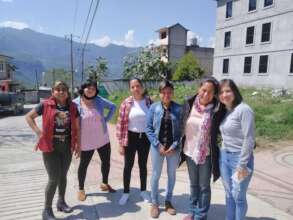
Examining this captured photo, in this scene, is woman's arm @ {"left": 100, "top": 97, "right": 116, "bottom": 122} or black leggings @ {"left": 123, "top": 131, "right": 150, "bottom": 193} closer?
black leggings @ {"left": 123, "top": 131, "right": 150, "bottom": 193}

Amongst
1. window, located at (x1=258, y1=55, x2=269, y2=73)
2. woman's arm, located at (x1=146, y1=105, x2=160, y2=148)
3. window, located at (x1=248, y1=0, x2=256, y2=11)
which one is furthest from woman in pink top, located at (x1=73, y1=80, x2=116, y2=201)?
window, located at (x1=248, y1=0, x2=256, y2=11)

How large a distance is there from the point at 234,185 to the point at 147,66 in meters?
38.6

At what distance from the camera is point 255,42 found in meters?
24.5

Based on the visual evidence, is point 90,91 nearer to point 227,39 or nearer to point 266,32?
point 266,32

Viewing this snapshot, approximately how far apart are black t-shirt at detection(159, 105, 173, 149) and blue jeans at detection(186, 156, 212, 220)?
0.32m

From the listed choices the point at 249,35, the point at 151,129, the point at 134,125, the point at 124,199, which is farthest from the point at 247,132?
the point at 249,35

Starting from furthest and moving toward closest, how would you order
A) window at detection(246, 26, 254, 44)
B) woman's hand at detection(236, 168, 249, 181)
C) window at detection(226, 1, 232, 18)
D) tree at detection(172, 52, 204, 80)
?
tree at detection(172, 52, 204, 80)
window at detection(226, 1, 232, 18)
window at detection(246, 26, 254, 44)
woman's hand at detection(236, 168, 249, 181)

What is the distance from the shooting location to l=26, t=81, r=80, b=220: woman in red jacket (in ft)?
11.1

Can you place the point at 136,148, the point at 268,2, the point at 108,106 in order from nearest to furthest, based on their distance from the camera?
the point at 136,148 < the point at 108,106 < the point at 268,2

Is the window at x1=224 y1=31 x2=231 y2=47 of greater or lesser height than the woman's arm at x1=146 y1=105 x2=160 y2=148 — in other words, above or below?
above

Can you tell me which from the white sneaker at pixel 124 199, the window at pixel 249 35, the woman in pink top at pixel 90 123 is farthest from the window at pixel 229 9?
the white sneaker at pixel 124 199

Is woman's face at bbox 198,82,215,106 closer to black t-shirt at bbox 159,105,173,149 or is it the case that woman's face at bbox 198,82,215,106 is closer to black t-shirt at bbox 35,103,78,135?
black t-shirt at bbox 159,105,173,149

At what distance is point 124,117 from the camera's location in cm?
391

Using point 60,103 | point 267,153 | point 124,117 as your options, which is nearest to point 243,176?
point 124,117
